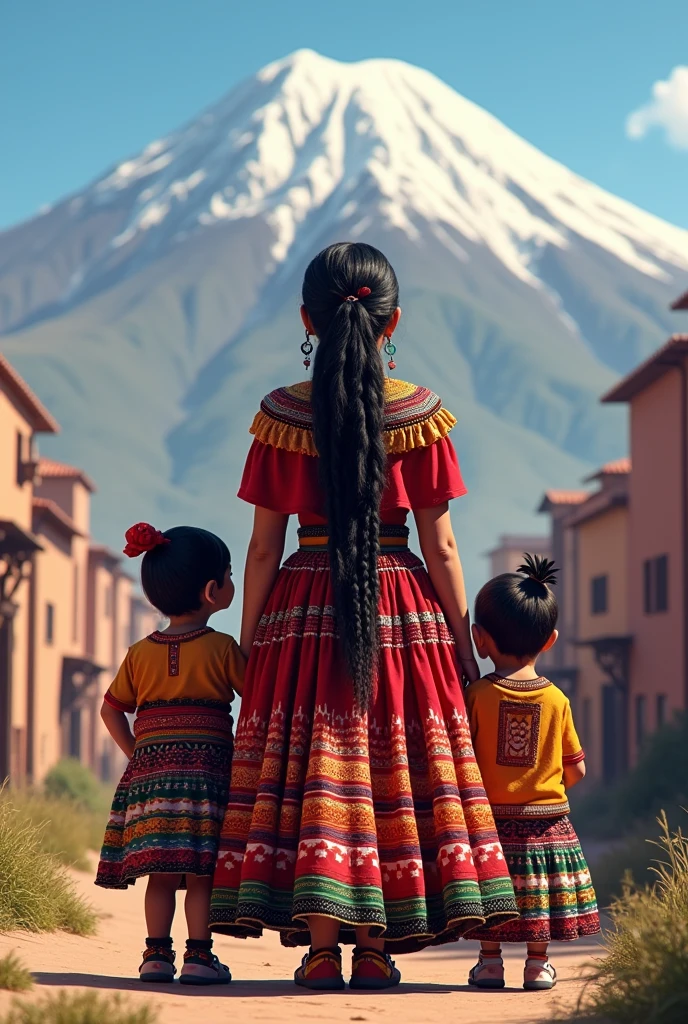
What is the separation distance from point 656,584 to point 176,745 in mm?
22171

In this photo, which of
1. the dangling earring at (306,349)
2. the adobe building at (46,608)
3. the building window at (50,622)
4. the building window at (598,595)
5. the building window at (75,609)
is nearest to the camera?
the dangling earring at (306,349)

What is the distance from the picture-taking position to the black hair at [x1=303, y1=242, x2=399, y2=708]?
16.2 ft

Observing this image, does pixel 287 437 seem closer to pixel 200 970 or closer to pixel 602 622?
pixel 200 970

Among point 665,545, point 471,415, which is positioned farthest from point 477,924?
point 471,415

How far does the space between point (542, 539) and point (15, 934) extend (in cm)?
4613

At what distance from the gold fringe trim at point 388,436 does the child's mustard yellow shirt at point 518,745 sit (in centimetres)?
80

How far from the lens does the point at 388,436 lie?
204 inches

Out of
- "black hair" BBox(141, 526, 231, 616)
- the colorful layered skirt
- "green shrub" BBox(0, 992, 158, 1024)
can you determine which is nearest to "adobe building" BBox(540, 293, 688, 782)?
"black hair" BBox(141, 526, 231, 616)

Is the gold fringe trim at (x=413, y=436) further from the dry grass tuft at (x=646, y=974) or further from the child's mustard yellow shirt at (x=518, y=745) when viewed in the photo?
the dry grass tuft at (x=646, y=974)

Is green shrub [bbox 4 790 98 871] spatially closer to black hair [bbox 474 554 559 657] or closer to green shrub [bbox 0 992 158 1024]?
black hair [bbox 474 554 559 657]

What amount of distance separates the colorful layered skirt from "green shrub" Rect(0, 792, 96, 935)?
5.95ft

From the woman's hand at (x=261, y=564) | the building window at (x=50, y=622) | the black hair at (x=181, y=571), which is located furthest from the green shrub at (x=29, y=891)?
the building window at (x=50, y=622)

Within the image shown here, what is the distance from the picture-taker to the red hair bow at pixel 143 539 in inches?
207

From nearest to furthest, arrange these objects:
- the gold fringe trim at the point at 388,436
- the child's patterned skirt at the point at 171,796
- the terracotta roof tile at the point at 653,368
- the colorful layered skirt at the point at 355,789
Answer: the colorful layered skirt at the point at 355,789 < the child's patterned skirt at the point at 171,796 < the gold fringe trim at the point at 388,436 < the terracotta roof tile at the point at 653,368
